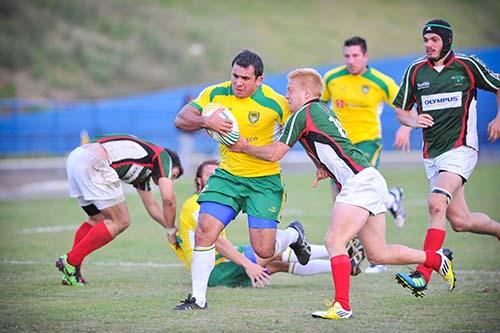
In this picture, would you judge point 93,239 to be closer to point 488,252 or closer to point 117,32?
point 488,252

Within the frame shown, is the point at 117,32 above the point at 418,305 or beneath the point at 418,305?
above

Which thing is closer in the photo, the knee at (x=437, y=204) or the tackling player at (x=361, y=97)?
the knee at (x=437, y=204)

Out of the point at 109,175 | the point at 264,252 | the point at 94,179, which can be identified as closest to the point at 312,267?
the point at 264,252

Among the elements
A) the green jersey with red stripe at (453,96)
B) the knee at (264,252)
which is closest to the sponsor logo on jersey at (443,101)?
the green jersey with red stripe at (453,96)

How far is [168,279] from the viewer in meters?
9.30

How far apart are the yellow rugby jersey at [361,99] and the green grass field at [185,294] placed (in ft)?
5.94

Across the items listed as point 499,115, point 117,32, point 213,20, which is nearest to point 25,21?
point 117,32

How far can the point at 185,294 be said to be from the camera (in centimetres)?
823

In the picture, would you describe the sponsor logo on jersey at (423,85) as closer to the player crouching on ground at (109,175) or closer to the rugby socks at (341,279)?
the rugby socks at (341,279)

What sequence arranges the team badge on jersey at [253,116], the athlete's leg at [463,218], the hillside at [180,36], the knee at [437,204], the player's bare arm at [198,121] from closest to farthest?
the player's bare arm at [198,121], the team badge on jersey at [253,116], the knee at [437,204], the athlete's leg at [463,218], the hillside at [180,36]

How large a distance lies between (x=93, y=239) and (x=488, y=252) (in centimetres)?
499

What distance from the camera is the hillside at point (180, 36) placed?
3903 centimetres

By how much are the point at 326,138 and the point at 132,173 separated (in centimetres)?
278

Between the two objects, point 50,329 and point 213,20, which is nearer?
point 50,329
